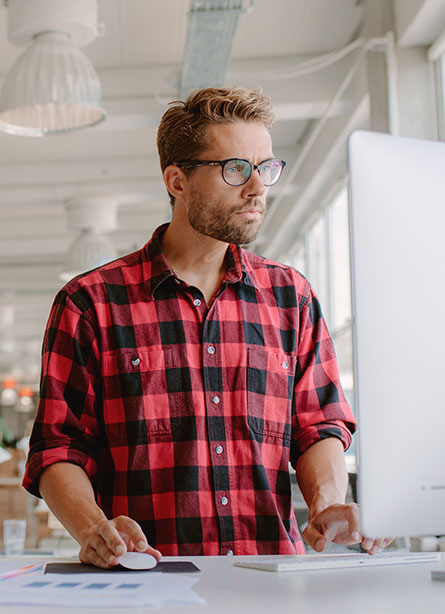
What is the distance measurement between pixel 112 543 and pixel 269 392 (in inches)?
22.9

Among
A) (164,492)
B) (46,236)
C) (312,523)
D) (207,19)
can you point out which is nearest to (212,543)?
(164,492)

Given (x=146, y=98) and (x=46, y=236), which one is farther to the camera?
(x=46, y=236)

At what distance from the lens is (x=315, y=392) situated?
168 cm

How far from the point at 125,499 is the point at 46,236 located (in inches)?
352

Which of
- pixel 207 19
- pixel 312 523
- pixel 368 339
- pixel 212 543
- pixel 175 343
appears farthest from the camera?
pixel 207 19

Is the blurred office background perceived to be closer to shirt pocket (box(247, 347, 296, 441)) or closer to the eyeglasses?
shirt pocket (box(247, 347, 296, 441))

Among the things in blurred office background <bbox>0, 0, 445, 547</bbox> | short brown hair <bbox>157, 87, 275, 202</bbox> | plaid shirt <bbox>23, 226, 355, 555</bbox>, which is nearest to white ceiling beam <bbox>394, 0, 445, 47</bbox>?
blurred office background <bbox>0, 0, 445, 547</bbox>

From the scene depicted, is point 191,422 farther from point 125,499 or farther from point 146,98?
point 146,98

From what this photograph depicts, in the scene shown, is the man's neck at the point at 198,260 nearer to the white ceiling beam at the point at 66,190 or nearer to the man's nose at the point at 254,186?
the man's nose at the point at 254,186

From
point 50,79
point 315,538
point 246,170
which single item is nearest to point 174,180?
point 246,170

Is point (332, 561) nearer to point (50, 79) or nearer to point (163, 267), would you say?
point (163, 267)

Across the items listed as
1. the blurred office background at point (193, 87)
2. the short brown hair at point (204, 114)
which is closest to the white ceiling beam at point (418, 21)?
the blurred office background at point (193, 87)

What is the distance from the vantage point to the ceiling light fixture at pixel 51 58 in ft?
11.5

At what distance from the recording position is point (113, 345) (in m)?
1.57
